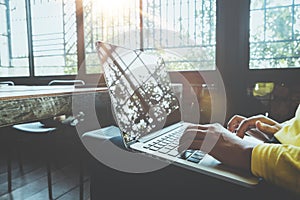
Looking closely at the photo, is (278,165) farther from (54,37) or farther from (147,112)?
(54,37)

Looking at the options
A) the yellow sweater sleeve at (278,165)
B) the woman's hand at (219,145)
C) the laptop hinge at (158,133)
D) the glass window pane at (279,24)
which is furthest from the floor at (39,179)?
the glass window pane at (279,24)

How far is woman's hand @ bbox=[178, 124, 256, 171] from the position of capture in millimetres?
567

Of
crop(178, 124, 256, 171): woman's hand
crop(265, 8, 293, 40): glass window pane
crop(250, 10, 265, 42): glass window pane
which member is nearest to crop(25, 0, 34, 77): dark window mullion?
crop(250, 10, 265, 42): glass window pane

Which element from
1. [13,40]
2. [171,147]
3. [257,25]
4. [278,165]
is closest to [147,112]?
[171,147]

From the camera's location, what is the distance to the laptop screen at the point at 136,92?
2.47ft

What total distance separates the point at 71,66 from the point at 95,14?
0.64m

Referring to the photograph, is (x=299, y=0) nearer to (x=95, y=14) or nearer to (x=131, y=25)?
(x=131, y=25)

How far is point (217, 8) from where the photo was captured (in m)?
2.06

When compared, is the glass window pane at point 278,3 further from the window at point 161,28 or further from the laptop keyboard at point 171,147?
the laptop keyboard at point 171,147

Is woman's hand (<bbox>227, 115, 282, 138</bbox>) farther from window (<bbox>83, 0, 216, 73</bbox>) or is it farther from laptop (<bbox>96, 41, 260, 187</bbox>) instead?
window (<bbox>83, 0, 216, 73</bbox>)

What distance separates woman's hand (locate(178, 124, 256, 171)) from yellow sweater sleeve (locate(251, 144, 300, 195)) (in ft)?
0.10

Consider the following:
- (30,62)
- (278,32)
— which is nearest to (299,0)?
(278,32)

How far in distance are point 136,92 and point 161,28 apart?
5.44 ft

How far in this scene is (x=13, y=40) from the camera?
3.38m
